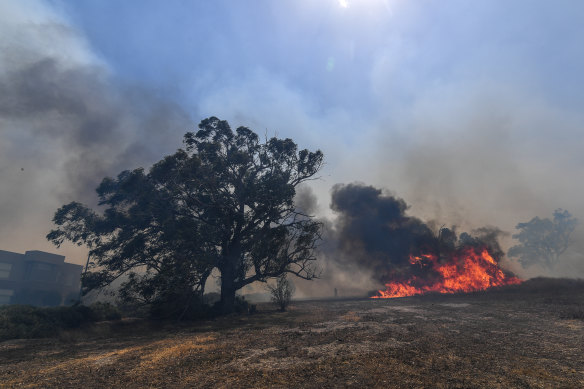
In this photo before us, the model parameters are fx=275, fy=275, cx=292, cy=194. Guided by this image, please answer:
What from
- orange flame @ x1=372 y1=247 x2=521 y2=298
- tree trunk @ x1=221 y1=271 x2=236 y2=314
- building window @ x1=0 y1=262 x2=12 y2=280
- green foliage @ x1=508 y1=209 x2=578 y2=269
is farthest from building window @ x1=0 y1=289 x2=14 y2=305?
green foliage @ x1=508 y1=209 x2=578 y2=269

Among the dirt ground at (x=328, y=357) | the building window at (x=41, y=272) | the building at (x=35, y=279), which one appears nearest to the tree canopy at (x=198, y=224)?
the dirt ground at (x=328, y=357)

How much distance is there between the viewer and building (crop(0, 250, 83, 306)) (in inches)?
2311

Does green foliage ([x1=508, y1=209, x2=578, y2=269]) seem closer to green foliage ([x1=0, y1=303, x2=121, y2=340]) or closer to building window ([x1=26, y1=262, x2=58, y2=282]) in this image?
green foliage ([x1=0, y1=303, x2=121, y2=340])

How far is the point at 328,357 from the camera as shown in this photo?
30.9ft

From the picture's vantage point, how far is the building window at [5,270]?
60.7m

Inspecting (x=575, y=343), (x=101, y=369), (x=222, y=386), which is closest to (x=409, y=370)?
(x=222, y=386)

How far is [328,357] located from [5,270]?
276 feet

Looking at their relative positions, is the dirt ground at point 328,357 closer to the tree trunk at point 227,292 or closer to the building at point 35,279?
the tree trunk at point 227,292

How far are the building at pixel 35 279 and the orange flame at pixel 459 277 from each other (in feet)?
221

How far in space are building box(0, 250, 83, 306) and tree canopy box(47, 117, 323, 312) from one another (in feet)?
155

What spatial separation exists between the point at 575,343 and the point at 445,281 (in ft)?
108

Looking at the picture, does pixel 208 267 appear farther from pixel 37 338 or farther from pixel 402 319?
pixel 402 319

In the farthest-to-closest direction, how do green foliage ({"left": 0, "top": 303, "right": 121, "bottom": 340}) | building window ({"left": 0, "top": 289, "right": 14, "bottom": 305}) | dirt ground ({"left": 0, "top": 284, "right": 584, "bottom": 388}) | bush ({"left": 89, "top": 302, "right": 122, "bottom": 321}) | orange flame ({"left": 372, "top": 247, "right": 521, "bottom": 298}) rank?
building window ({"left": 0, "top": 289, "right": 14, "bottom": 305})
orange flame ({"left": 372, "top": 247, "right": 521, "bottom": 298})
bush ({"left": 89, "top": 302, "right": 122, "bottom": 321})
green foliage ({"left": 0, "top": 303, "right": 121, "bottom": 340})
dirt ground ({"left": 0, "top": 284, "right": 584, "bottom": 388})

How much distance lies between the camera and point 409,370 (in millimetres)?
7828
